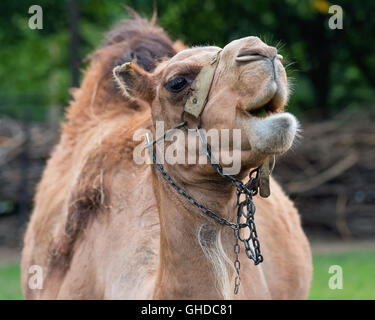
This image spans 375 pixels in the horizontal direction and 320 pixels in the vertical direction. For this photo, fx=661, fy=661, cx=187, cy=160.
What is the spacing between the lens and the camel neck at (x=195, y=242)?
3.32 meters

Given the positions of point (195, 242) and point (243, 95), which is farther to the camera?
point (195, 242)

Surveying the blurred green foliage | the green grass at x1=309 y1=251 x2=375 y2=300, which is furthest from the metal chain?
the blurred green foliage

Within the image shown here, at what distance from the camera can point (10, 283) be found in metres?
9.53

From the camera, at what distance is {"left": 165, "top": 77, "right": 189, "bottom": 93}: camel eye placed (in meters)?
3.38

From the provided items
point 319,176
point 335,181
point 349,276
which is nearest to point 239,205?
point 349,276

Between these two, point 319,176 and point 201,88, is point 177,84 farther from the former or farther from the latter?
point 319,176

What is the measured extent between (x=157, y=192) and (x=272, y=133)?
94 centimetres

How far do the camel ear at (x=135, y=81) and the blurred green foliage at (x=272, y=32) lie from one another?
7642mm

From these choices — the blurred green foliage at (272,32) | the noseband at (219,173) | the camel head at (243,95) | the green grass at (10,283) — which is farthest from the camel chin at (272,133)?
the blurred green foliage at (272,32)

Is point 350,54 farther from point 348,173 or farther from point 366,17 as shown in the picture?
point 348,173

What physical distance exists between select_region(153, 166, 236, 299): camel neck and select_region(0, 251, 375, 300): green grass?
5.20m

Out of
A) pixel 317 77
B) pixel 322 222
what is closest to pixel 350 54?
pixel 317 77

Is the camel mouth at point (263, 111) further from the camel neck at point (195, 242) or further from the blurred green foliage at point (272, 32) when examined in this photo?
the blurred green foliage at point (272, 32)

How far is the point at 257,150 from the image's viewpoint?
2.99 meters
